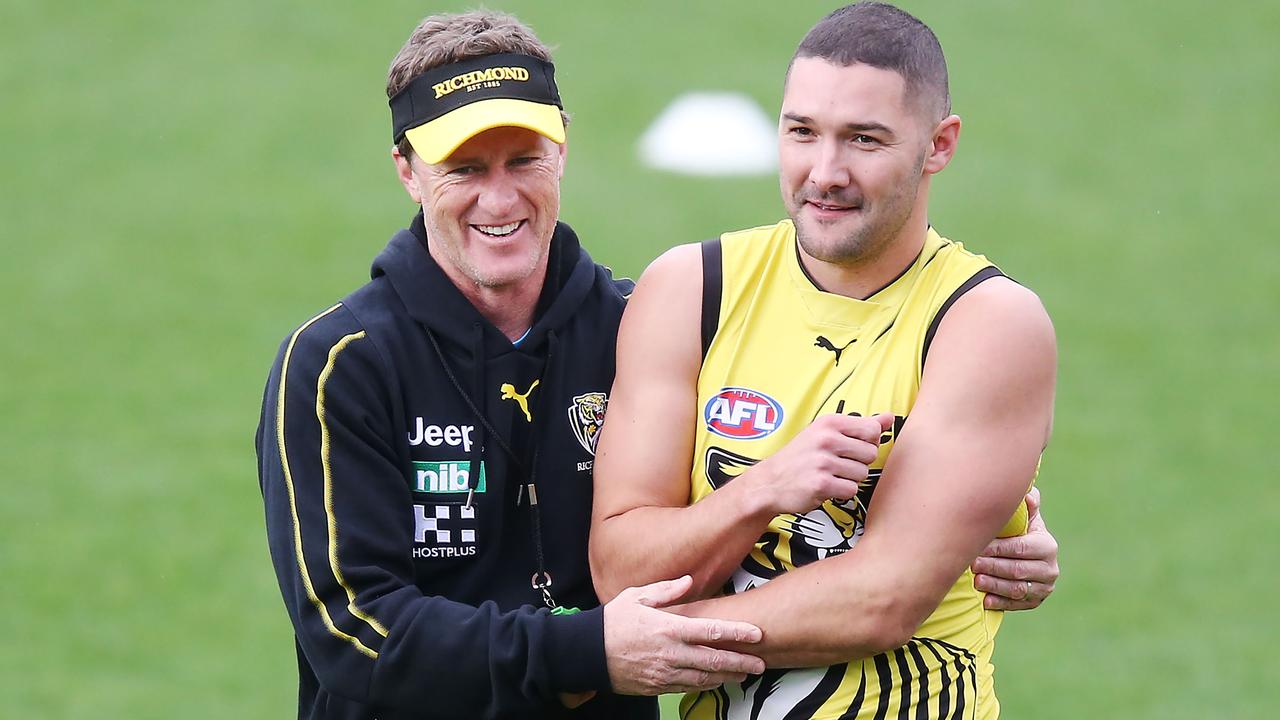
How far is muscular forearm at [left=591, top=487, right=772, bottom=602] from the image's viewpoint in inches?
133

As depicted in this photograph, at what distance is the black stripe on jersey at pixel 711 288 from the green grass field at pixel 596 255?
561cm

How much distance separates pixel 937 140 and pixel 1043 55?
14.7 metres

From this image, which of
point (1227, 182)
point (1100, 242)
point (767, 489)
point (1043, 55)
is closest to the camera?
point (767, 489)

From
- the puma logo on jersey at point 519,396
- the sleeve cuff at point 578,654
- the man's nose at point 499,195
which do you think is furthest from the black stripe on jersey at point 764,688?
the man's nose at point 499,195

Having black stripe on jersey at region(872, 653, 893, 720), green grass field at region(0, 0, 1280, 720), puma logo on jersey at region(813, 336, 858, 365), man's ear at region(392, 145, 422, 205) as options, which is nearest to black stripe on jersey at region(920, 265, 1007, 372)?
puma logo on jersey at region(813, 336, 858, 365)

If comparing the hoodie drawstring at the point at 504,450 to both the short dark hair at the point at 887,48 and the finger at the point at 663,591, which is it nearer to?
the finger at the point at 663,591

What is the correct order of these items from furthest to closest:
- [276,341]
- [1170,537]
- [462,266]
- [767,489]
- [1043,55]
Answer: [1043,55]
[276,341]
[1170,537]
[462,266]
[767,489]

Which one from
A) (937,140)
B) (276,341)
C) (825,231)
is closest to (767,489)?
(825,231)

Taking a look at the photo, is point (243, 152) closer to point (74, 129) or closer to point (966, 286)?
point (74, 129)

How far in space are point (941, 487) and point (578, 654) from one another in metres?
0.81

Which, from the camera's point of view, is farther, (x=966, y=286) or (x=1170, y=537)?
(x=1170, y=537)

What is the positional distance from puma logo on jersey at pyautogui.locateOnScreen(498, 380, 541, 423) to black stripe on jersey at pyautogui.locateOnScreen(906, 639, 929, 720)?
38.6 inches

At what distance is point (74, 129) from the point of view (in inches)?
623

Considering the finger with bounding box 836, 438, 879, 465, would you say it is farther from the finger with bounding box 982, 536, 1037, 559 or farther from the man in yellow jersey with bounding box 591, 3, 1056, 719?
the finger with bounding box 982, 536, 1037, 559
